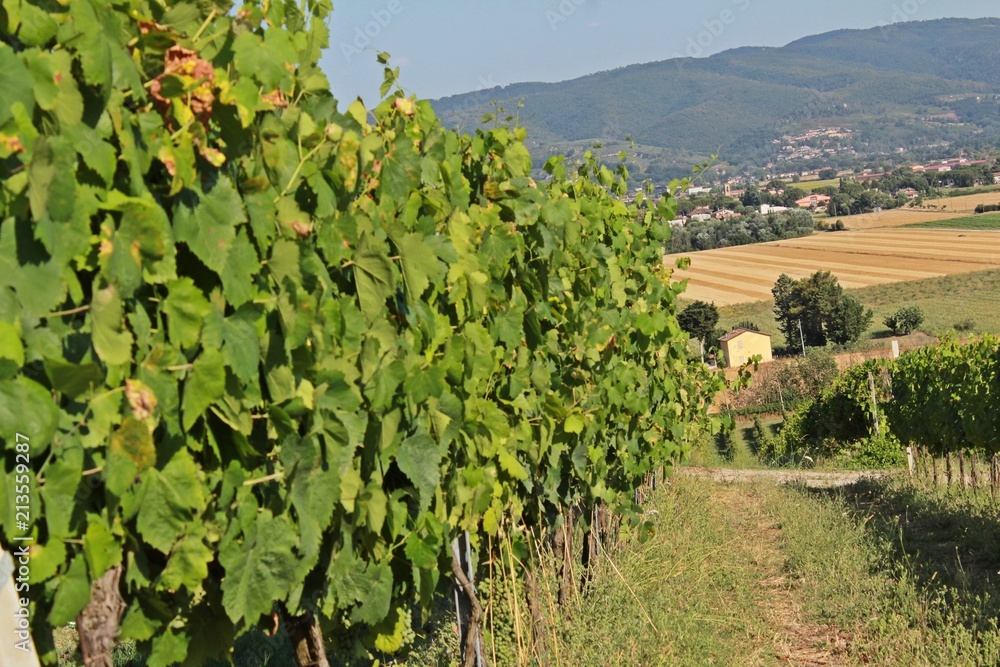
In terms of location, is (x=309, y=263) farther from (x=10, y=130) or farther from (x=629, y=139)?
(x=629, y=139)

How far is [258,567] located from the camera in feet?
6.35

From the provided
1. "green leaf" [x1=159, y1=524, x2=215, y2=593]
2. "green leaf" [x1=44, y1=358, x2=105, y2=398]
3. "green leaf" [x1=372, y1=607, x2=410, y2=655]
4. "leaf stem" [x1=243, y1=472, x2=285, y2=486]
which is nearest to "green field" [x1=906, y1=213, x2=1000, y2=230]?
"green leaf" [x1=372, y1=607, x2=410, y2=655]

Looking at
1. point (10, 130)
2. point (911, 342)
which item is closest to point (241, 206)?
point (10, 130)

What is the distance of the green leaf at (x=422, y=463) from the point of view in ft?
8.86

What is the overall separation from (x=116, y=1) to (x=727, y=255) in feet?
224

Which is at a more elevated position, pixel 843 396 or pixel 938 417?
pixel 938 417

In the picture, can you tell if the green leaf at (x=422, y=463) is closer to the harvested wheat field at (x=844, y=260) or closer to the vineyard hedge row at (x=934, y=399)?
the vineyard hedge row at (x=934, y=399)

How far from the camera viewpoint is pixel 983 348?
12.4 metres

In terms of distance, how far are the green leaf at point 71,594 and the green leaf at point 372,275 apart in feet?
3.40

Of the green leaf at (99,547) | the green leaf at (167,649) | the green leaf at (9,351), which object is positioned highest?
the green leaf at (9,351)

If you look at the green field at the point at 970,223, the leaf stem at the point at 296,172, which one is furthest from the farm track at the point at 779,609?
the green field at the point at 970,223

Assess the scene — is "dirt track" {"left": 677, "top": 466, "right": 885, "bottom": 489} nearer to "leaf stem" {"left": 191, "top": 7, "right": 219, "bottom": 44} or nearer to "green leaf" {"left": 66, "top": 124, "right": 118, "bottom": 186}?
"leaf stem" {"left": 191, "top": 7, "right": 219, "bottom": 44}

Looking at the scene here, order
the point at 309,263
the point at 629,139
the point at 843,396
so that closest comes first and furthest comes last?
the point at 309,263
the point at 629,139
the point at 843,396

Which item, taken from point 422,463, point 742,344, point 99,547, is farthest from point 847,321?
point 99,547
